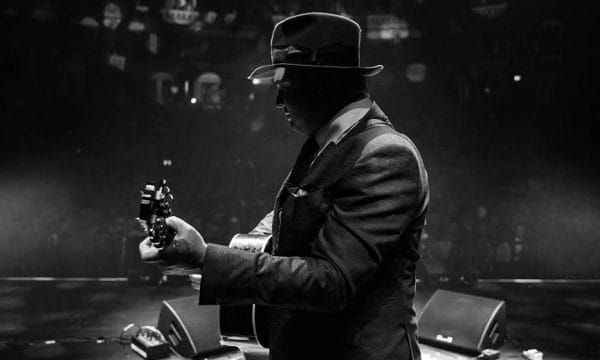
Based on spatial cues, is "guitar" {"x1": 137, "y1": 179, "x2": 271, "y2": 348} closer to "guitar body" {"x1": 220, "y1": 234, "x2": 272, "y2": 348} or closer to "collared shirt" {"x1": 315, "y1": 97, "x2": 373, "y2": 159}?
"guitar body" {"x1": 220, "y1": 234, "x2": 272, "y2": 348}

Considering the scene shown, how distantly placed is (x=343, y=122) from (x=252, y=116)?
11.9 metres

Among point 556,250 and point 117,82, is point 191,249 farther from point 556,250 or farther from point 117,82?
point 117,82

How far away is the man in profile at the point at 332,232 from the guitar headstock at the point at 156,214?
0.02 meters

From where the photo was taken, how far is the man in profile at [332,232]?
4.17 ft

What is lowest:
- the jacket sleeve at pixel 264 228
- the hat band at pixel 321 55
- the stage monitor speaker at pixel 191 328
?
the stage monitor speaker at pixel 191 328

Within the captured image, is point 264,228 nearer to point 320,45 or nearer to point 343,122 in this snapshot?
point 343,122

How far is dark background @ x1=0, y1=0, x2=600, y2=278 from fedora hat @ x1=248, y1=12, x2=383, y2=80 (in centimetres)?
886

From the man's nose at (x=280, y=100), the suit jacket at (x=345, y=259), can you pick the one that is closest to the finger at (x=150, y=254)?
the suit jacket at (x=345, y=259)

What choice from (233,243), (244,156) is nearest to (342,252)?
(233,243)

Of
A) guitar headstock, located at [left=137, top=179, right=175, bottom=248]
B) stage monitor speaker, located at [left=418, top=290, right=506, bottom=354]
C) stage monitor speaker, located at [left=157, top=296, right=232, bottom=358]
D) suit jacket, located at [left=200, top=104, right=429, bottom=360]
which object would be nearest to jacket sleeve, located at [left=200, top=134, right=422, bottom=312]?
suit jacket, located at [left=200, top=104, right=429, bottom=360]

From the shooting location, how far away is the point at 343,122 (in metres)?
1.47

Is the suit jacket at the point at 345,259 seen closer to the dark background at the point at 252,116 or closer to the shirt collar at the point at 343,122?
the shirt collar at the point at 343,122

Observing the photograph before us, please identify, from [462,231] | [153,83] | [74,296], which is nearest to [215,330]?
[74,296]

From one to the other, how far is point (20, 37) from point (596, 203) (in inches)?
521
